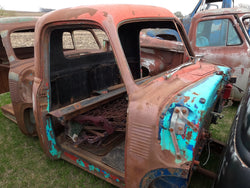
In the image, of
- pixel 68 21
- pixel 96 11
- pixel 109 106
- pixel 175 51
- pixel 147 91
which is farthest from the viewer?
pixel 175 51

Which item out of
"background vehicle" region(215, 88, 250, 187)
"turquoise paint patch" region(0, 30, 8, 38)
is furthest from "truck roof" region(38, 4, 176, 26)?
"turquoise paint patch" region(0, 30, 8, 38)

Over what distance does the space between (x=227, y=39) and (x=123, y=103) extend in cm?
275

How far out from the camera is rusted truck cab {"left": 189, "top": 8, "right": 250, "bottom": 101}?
3.86 metres

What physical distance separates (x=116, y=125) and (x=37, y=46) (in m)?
1.31

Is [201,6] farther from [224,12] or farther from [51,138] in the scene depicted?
[51,138]

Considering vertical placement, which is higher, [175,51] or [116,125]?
[175,51]

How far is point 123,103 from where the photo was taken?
305 cm

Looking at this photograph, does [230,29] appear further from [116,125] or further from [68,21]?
[68,21]

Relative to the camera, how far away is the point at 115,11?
63.5 inches

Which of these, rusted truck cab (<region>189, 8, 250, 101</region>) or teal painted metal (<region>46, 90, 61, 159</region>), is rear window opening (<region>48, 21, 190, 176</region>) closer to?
teal painted metal (<region>46, 90, 61, 159</region>)

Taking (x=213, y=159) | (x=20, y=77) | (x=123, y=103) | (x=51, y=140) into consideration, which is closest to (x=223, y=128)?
(x=213, y=159)

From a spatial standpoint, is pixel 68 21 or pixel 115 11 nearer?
pixel 115 11

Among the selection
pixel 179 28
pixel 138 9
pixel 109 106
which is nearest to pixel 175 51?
pixel 179 28

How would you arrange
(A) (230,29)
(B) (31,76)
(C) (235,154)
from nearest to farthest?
(C) (235,154), (B) (31,76), (A) (230,29)
